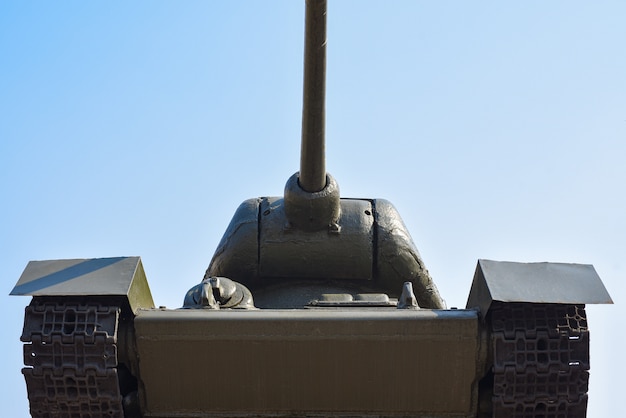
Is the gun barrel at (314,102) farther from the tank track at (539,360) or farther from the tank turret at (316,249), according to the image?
the tank track at (539,360)

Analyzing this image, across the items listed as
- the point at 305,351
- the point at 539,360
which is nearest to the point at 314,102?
the point at 305,351

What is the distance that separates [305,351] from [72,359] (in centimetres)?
139

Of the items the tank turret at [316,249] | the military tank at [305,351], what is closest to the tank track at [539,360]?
the military tank at [305,351]

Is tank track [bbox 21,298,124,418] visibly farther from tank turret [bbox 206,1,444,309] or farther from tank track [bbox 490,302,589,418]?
tank track [bbox 490,302,589,418]

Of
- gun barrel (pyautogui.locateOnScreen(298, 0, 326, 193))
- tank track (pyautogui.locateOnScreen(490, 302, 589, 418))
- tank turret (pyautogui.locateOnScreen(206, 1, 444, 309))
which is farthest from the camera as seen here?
tank turret (pyautogui.locateOnScreen(206, 1, 444, 309))

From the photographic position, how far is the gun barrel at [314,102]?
755 centimetres

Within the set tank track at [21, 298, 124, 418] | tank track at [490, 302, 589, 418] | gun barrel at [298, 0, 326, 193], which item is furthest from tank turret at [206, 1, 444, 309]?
tank track at [490, 302, 589, 418]

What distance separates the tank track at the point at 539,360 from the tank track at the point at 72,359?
2.28 meters

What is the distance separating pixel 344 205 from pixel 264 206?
2.13 ft

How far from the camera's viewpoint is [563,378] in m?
6.61

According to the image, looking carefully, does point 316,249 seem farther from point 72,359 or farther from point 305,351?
point 72,359

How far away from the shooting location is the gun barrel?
7.55 meters

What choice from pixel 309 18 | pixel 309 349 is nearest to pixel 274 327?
pixel 309 349

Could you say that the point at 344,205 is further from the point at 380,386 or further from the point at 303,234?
the point at 380,386
